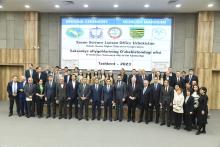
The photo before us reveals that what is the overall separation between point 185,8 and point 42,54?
20.0 feet

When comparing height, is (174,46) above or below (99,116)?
above

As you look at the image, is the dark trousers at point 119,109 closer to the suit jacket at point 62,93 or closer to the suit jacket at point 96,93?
the suit jacket at point 96,93

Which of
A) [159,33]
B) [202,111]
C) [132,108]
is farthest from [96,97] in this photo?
[159,33]

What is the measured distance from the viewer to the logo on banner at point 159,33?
39.8 feet

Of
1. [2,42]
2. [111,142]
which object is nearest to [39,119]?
[111,142]

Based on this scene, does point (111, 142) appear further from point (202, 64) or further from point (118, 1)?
point (202, 64)

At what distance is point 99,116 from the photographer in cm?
977

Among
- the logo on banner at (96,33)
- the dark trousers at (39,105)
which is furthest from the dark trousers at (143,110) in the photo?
the logo on banner at (96,33)

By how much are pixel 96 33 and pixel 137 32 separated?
66.0 inches

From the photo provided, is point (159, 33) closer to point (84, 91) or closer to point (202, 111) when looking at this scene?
point (84, 91)

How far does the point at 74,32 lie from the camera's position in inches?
498

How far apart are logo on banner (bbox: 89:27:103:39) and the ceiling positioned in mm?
817

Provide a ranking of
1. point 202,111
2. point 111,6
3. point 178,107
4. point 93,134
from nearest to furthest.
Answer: point 93,134
point 202,111
point 178,107
point 111,6

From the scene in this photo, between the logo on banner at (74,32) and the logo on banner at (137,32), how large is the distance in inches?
81.3
